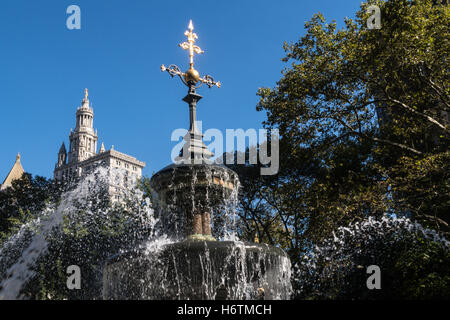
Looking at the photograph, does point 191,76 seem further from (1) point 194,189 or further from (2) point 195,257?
(2) point 195,257

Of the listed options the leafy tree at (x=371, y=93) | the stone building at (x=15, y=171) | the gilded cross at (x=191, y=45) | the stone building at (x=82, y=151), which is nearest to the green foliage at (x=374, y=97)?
the leafy tree at (x=371, y=93)

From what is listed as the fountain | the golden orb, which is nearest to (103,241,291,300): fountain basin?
the fountain

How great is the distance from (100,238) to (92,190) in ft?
25.3

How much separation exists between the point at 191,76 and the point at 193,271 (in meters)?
Answer: 5.01

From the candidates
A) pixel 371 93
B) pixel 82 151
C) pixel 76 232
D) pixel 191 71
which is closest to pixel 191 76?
pixel 191 71

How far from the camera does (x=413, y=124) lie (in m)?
17.7

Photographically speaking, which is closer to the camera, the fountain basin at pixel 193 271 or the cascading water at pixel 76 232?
the fountain basin at pixel 193 271

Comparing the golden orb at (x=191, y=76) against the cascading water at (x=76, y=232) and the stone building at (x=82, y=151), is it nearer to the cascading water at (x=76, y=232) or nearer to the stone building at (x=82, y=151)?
the cascading water at (x=76, y=232)

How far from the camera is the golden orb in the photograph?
11.1 metres

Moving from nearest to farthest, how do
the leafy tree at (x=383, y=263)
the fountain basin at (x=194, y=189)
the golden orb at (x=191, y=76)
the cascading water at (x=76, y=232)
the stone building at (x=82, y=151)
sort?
the fountain basin at (x=194, y=189) < the golden orb at (x=191, y=76) < the leafy tree at (x=383, y=263) < the cascading water at (x=76, y=232) < the stone building at (x=82, y=151)

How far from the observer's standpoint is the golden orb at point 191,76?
1109cm

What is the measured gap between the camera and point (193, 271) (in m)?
8.31

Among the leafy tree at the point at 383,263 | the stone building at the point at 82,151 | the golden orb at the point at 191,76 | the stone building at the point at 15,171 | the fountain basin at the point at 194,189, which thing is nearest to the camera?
the fountain basin at the point at 194,189
